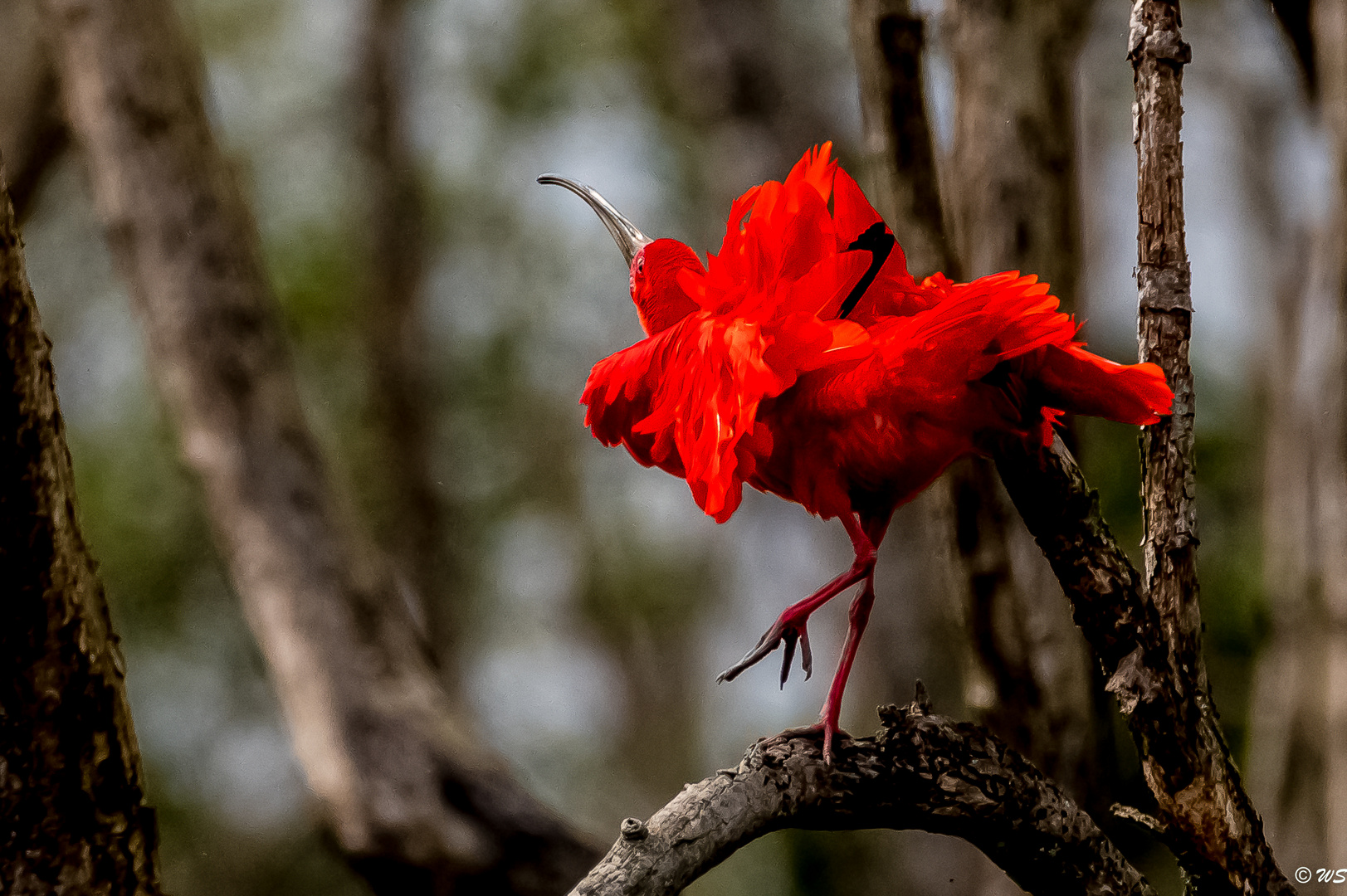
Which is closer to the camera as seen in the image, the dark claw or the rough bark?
the dark claw

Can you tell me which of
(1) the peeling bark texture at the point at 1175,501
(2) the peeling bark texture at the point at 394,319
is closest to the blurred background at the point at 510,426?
(2) the peeling bark texture at the point at 394,319

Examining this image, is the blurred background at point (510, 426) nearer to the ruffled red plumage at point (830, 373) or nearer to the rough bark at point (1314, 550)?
the rough bark at point (1314, 550)

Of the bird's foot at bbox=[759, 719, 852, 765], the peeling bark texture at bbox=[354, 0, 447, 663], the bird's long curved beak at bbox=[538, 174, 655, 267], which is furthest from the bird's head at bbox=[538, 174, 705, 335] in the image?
the peeling bark texture at bbox=[354, 0, 447, 663]

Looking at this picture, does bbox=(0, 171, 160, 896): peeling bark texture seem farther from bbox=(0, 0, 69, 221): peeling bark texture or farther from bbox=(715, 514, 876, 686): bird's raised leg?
bbox=(0, 0, 69, 221): peeling bark texture

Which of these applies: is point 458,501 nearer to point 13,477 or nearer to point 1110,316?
point 1110,316

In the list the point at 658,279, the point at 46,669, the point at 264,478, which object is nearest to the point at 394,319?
the point at 264,478

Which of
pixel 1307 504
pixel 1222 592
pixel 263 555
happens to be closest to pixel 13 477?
pixel 263 555
